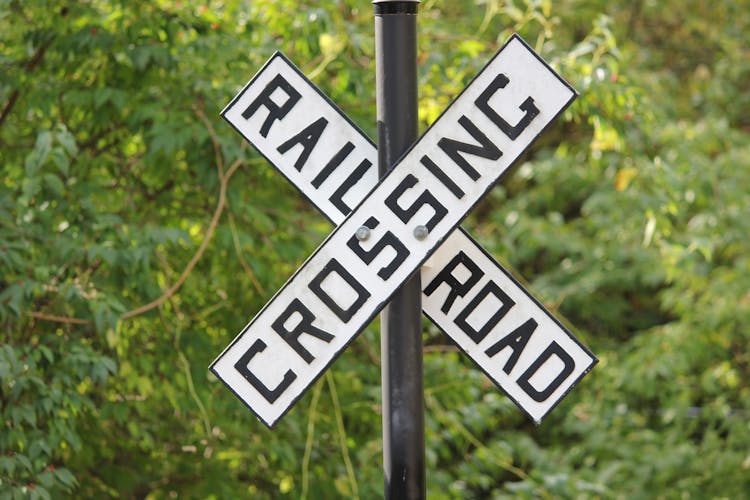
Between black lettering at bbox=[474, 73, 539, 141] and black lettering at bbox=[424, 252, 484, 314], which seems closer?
black lettering at bbox=[474, 73, 539, 141]

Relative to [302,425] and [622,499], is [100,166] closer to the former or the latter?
[302,425]

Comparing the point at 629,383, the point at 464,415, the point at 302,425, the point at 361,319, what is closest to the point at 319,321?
the point at 361,319

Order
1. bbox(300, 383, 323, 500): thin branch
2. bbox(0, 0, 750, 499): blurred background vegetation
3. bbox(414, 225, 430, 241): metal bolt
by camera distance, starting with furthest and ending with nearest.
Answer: bbox(300, 383, 323, 500): thin branch
bbox(0, 0, 750, 499): blurred background vegetation
bbox(414, 225, 430, 241): metal bolt

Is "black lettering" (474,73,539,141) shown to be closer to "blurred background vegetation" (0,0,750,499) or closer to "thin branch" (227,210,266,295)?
"blurred background vegetation" (0,0,750,499)

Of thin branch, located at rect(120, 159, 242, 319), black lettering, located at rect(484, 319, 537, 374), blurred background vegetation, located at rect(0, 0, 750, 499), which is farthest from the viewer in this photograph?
thin branch, located at rect(120, 159, 242, 319)

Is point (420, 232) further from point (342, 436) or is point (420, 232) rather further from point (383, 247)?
point (342, 436)

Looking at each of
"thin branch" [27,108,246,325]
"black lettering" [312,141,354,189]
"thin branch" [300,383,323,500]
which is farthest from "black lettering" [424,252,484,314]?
"thin branch" [300,383,323,500]

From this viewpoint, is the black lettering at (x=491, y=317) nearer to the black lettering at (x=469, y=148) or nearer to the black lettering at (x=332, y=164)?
the black lettering at (x=469, y=148)

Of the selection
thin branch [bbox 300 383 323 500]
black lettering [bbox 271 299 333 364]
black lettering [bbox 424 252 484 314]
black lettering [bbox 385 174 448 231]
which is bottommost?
thin branch [bbox 300 383 323 500]

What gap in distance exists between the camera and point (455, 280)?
177 centimetres

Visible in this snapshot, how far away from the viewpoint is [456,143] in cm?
164

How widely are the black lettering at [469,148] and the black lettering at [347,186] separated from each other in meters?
0.17

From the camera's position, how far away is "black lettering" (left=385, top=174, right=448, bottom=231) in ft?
5.35

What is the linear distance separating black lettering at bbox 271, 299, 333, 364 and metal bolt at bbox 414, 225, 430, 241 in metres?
0.22
